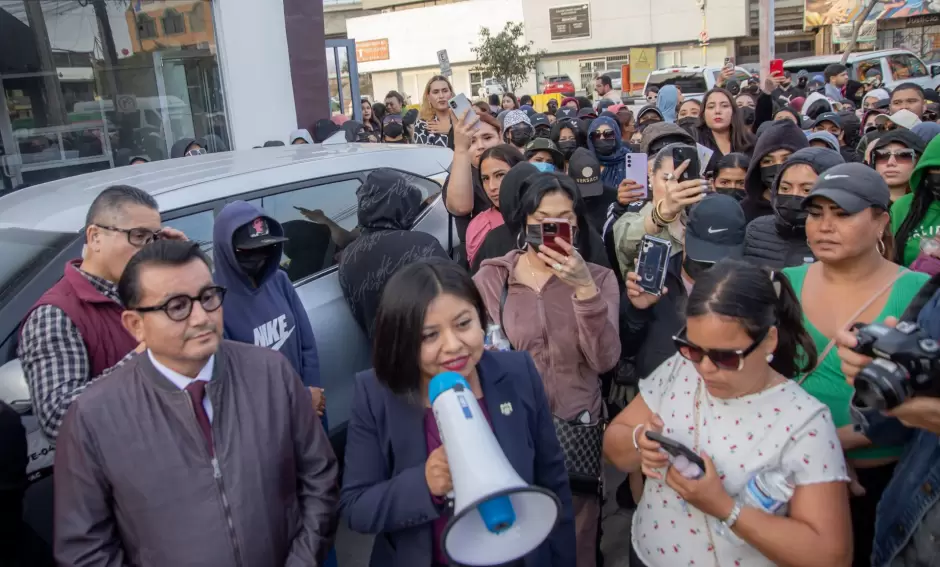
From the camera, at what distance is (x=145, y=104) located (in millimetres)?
9766

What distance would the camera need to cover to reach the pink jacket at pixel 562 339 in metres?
2.77

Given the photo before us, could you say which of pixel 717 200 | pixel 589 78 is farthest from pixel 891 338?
pixel 589 78

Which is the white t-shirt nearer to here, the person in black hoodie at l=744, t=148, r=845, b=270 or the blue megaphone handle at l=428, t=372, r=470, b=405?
the blue megaphone handle at l=428, t=372, r=470, b=405

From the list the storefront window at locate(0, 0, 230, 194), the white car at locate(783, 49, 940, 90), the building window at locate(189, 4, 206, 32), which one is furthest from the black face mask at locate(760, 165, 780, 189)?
the white car at locate(783, 49, 940, 90)

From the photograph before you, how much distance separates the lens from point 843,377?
234cm

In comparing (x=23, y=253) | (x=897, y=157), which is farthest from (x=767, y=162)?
(x=23, y=253)

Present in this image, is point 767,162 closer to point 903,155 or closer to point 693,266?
point 903,155

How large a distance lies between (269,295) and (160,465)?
3.75 feet

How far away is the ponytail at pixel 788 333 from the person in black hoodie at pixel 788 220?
0.98 metres

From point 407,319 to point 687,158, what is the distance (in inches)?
71.6

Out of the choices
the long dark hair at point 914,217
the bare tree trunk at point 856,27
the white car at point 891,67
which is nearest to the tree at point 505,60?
the white car at point 891,67

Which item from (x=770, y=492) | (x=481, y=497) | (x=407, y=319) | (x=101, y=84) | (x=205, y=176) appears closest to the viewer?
(x=481, y=497)

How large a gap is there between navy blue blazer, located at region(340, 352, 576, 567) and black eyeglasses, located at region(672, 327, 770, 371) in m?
0.44

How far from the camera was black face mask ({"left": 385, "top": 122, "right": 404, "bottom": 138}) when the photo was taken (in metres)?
9.56
